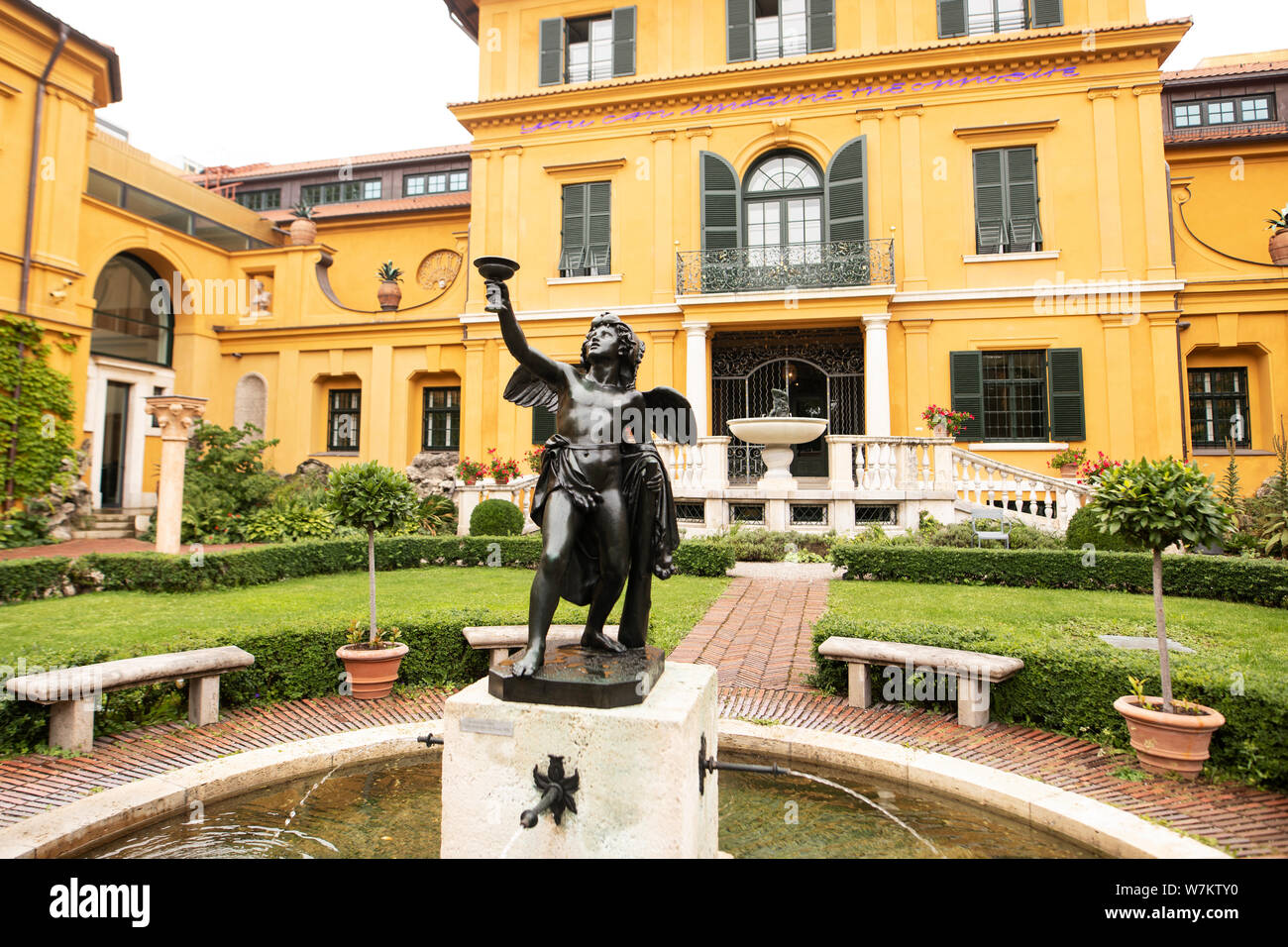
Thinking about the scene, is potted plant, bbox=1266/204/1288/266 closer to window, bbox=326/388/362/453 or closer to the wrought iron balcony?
the wrought iron balcony

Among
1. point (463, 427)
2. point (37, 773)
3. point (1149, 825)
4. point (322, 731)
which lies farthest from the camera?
point (463, 427)

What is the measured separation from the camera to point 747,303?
52.4 feet

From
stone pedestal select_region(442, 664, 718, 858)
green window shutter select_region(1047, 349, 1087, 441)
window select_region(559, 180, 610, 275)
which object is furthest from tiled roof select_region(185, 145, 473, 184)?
stone pedestal select_region(442, 664, 718, 858)

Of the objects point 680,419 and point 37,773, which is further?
point 37,773

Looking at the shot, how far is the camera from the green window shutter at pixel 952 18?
642 inches

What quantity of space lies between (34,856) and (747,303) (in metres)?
15.1

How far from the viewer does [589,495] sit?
309 cm

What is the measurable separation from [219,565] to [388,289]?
12.6 meters

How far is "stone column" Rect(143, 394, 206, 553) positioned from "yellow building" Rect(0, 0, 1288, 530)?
20.4 feet

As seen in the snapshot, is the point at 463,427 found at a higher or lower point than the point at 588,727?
higher

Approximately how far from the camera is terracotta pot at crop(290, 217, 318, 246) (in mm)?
20719

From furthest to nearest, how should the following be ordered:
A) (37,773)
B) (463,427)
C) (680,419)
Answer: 1. (463,427)
2. (37,773)
3. (680,419)
